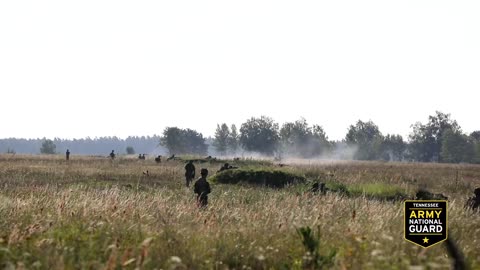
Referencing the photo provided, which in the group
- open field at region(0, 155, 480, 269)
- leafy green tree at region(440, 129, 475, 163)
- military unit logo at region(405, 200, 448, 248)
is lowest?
open field at region(0, 155, 480, 269)

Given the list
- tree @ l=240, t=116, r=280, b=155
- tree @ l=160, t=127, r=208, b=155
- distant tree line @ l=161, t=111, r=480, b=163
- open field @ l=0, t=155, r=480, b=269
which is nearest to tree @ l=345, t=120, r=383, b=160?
distant tree line @ l=161, t=111, r=480, b=163

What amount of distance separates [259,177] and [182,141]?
132455 millimetres

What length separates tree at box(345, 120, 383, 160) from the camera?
471ft

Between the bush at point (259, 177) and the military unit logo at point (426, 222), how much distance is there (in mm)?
17623

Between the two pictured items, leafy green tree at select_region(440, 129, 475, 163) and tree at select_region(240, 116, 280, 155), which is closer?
leafy green tree at select_region(440, 129, 475, 163)

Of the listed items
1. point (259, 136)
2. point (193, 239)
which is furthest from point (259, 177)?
point (259, 136)

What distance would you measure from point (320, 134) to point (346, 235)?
150733mm

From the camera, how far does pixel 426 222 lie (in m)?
5.95

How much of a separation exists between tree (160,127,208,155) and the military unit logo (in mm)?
144677

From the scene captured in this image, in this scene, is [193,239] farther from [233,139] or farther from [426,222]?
[233,139]

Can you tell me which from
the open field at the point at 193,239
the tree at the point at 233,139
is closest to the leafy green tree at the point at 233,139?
the tree at the point at 233,139

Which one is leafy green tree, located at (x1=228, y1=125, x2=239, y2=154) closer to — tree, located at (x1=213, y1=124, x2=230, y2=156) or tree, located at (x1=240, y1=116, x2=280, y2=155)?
tree, located at (x1=213, y1=124, x2=230, y2=156)

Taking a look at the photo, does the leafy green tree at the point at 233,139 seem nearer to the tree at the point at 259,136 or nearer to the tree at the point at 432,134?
the tree at the point at 259,136

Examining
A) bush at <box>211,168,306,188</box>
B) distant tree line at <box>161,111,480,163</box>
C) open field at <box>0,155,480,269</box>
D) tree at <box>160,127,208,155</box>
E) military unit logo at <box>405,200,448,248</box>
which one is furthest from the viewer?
tree at <box>160,127,208,155</box>
